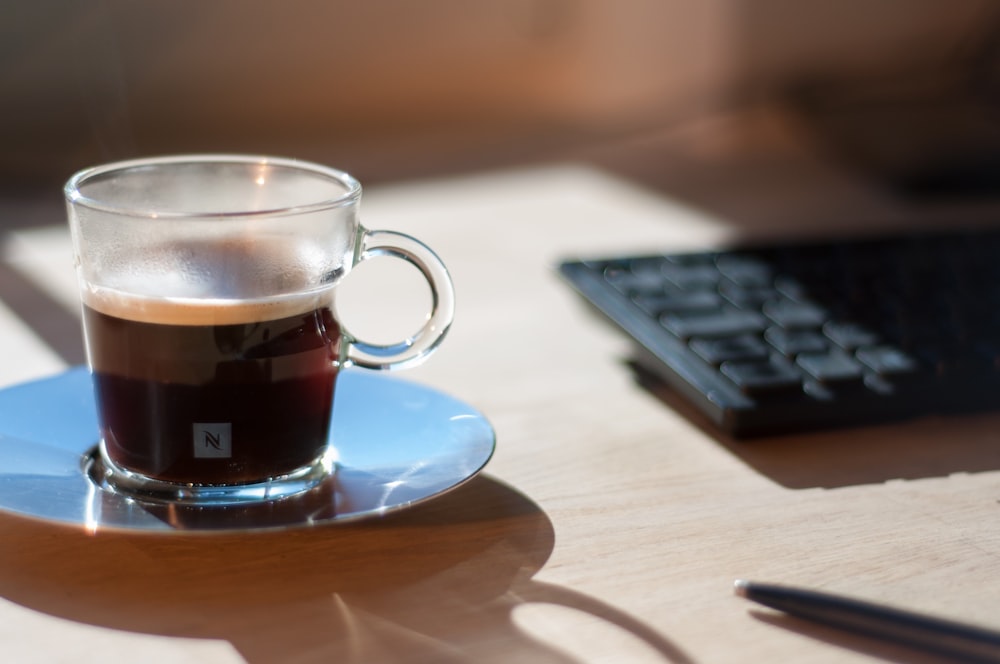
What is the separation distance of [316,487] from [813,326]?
26 centimetres

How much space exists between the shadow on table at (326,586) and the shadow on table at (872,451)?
11cm

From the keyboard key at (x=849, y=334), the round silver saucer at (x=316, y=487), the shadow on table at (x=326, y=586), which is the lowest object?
the shadow on table at (x=326, y=586)

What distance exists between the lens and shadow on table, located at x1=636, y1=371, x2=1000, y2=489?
0.46 meters

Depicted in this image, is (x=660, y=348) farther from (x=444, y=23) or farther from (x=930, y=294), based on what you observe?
(x=444, y=23)

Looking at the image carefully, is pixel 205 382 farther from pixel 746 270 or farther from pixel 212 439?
pixel 746 270

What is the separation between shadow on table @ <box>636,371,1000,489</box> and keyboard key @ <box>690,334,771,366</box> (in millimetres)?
28

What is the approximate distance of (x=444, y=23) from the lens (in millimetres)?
1104

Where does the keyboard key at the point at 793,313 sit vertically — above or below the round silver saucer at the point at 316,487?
above

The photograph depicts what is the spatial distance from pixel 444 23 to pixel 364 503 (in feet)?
2.62

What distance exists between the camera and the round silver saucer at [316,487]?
1.20 ft

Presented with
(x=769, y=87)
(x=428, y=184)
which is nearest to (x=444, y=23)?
(x=428, y=184)

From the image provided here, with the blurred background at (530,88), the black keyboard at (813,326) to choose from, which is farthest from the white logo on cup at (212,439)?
the blurred background at (530,88)

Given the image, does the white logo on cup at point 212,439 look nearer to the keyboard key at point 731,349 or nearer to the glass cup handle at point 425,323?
the glass cup handle at point 425,323

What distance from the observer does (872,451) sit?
1.58ft
